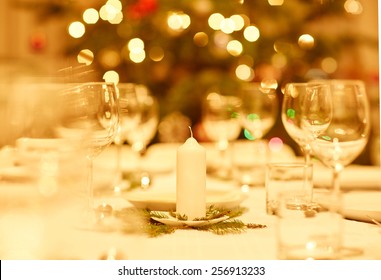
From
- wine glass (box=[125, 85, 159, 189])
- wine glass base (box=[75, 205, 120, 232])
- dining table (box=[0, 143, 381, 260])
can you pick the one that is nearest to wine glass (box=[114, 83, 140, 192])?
wine glass (box=[125, 85, 159, 189])

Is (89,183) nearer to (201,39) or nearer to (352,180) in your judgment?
(352,180)

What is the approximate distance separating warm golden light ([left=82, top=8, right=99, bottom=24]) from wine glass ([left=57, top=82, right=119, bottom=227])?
2.19m

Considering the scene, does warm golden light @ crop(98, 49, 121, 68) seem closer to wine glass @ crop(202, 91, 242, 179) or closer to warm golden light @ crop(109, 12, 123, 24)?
warm golden light @ crop(109, 12, 123, 24)

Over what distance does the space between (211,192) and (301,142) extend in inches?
6.9

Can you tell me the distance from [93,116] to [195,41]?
7.11ft

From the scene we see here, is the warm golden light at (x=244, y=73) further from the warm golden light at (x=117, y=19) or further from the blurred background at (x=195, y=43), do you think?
the warm golden light at (x=117, y=19)

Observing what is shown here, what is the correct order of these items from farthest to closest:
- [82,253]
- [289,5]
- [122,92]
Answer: [289,5] → [122,92] → [82,253]

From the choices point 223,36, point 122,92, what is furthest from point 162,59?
point 122,92

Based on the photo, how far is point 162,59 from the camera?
3.02m

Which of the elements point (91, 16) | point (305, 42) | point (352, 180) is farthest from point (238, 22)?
point (352, 180)

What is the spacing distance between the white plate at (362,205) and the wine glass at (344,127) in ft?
0.23

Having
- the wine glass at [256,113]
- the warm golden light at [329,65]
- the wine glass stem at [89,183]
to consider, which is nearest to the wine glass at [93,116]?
the wine glass stem at [89,183]

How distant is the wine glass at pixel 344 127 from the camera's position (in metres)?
0.91
